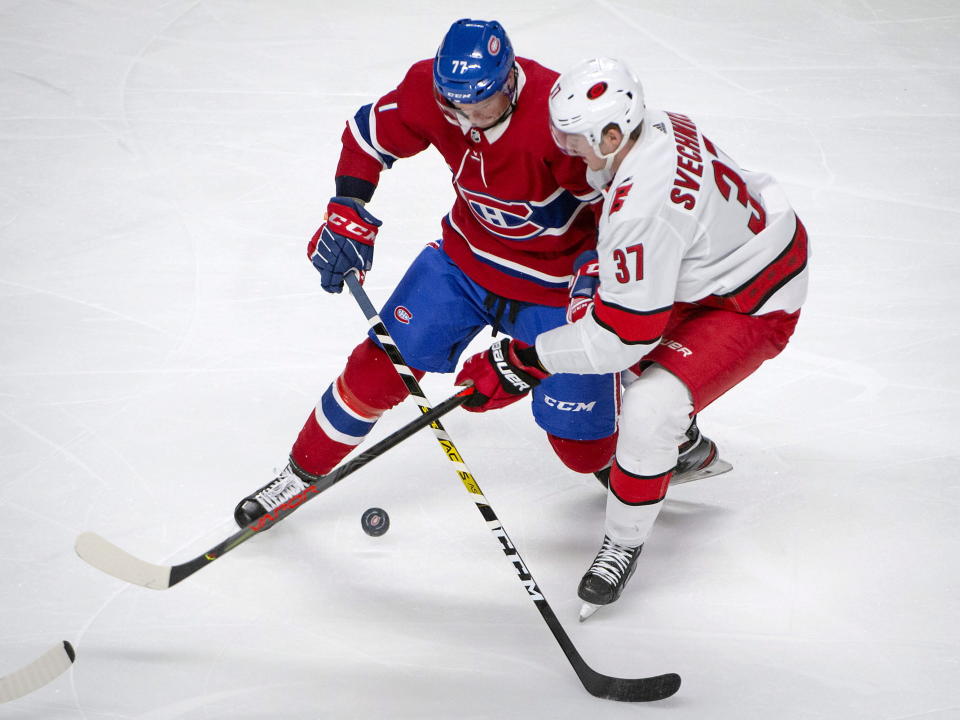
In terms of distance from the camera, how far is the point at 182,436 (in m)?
3.01

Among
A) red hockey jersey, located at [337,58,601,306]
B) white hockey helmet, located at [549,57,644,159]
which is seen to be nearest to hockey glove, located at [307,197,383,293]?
red hockey jersey, located at [337,58,601,306]

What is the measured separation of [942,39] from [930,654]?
13.1 feet

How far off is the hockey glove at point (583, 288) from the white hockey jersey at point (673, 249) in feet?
0.23

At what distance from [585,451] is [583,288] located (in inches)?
21.7

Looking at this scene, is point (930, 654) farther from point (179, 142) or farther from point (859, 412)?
point (179, 142)

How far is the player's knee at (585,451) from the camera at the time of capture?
2660 mm

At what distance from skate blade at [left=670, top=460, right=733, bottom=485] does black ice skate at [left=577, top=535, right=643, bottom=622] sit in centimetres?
38

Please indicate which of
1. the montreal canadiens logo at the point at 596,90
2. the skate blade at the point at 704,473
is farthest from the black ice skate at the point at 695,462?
the montreal canadiens logo at the point at 596,90

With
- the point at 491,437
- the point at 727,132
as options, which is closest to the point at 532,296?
the point at 491,437

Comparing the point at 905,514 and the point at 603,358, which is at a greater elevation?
the point at 603,358

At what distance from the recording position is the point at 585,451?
2674mm

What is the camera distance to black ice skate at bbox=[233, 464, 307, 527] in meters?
2.68

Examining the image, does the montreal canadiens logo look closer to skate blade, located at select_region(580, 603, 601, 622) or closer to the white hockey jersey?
the white hockey jersey

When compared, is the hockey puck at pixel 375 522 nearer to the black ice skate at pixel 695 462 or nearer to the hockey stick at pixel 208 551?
the hockey stick at pixel 208 551
